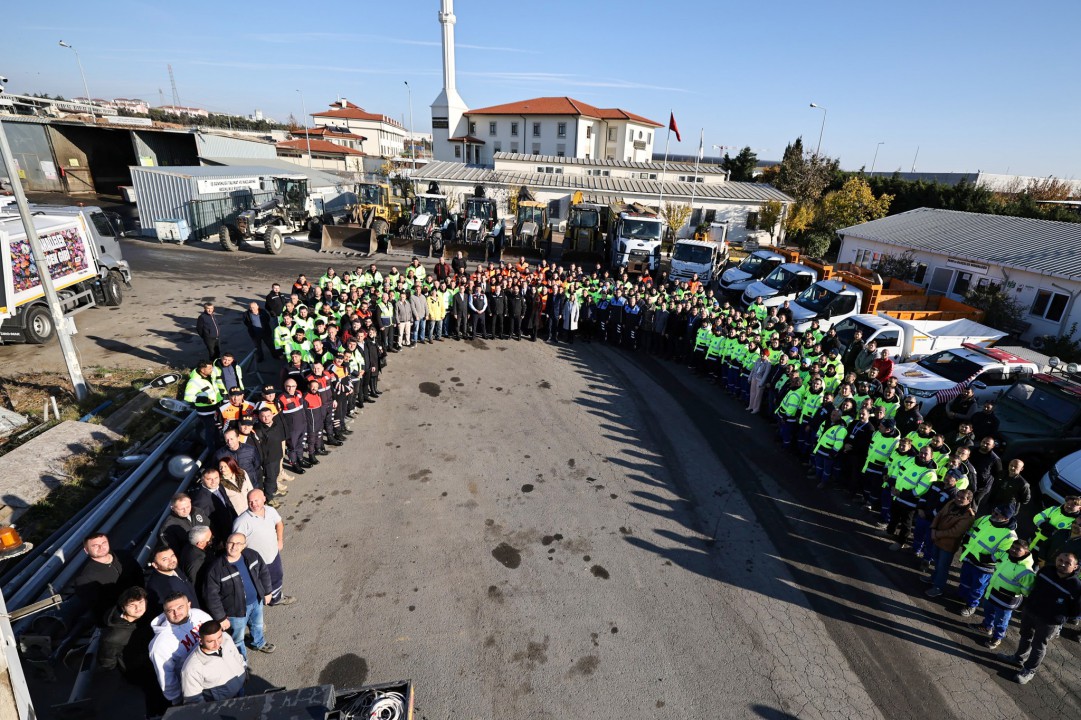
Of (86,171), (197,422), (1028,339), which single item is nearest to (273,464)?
(197,422)

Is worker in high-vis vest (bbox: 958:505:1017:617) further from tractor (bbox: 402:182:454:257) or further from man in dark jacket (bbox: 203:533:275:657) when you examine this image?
tractor (bbox: 402:182:454:257)

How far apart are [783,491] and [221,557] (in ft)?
24.6

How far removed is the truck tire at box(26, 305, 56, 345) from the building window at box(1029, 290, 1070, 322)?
2574cm

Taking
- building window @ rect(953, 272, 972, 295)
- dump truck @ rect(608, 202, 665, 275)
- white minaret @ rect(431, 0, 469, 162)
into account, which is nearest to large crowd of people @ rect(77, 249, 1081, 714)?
dump truck @ rect(608, 202, 665, 275)

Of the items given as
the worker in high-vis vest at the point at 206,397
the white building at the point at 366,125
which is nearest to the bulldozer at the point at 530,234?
the worker in high-vis vest at the point at 206,397

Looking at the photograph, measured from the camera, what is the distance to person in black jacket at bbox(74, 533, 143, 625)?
4.27 m

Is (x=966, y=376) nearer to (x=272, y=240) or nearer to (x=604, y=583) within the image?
(x=604, y=583)

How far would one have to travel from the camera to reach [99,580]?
433 cm

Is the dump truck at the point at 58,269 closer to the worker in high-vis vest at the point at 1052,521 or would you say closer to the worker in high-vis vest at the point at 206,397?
the worker in high-vis vest at the point at 206,397

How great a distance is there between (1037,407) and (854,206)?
24464 millimetres

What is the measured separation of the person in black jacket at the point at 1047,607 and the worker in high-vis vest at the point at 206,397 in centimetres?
967

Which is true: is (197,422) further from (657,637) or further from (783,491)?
(783,491)

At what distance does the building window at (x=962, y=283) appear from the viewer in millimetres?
18062

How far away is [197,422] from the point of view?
802 cm
